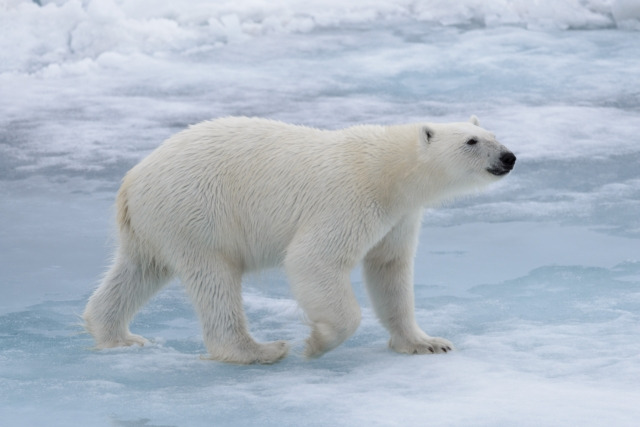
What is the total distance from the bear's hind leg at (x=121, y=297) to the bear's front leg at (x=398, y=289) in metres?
1.05

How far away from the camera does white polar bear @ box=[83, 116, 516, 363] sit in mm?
4766

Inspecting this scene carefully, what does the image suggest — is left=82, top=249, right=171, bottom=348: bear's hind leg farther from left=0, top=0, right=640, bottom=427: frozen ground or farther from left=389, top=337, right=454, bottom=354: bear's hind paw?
left=389, top=337, right=454, bottom=354: bear's hind paw

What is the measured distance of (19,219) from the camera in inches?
309

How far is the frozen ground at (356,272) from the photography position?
4445 millimetres

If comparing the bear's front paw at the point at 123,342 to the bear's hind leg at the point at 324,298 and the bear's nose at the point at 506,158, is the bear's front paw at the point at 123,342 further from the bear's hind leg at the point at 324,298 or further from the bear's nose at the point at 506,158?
the bear's nose at the point at 506,158

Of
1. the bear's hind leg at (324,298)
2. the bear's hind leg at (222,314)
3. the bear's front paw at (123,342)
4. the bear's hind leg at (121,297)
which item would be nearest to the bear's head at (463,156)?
the bear's hind leg at (324,298)

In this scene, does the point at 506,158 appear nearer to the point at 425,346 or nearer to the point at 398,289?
the point at 398,289

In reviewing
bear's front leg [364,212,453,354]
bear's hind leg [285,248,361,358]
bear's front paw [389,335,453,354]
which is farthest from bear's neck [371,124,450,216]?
bear's front paw [389,335,453,354]

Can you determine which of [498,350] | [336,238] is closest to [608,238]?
[498,350]

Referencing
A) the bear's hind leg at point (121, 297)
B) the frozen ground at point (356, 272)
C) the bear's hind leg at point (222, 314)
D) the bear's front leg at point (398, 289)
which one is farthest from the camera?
the bear's hind leg at point (121, 297)

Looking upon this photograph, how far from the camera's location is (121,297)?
5270 millimetres

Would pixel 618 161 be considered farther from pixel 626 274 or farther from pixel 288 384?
pixel 288 384

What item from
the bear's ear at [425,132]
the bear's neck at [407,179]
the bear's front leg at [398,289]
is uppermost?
the bear's ear at [425,132]

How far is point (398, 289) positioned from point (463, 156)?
0.76 m
